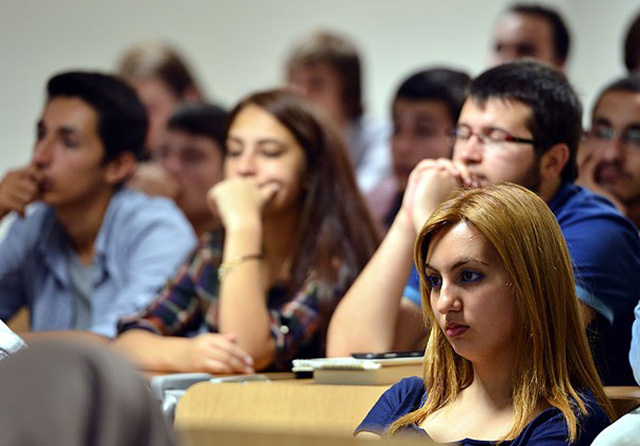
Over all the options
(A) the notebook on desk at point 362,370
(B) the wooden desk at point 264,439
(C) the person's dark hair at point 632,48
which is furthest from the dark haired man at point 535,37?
(B) the wooden desk at point 264,439

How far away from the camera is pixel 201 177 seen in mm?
3809

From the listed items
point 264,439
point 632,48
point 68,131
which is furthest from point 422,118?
point 264,439

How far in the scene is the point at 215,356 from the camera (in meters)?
2.36

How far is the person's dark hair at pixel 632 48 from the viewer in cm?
342

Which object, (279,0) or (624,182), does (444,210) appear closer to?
(624,182)

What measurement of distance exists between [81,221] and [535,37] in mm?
1674

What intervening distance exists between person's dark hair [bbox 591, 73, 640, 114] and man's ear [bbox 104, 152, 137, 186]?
123 cm

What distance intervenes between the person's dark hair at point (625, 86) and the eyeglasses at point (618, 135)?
59 mm

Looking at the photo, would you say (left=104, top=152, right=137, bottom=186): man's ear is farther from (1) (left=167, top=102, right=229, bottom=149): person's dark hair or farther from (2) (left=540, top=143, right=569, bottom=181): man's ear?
(2) (left=540, top=143, right=569, bottom=181): man's ear

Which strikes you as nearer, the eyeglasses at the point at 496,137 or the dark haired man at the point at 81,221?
the eyeglasses at the point at 496,137

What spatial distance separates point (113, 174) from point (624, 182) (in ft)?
4.35

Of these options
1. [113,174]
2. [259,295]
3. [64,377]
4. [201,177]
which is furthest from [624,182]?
[64,377]

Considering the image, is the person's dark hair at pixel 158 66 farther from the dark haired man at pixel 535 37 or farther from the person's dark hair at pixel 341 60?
the dark haired man at pixel 535 37

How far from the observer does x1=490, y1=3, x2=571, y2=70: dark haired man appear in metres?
3.86
